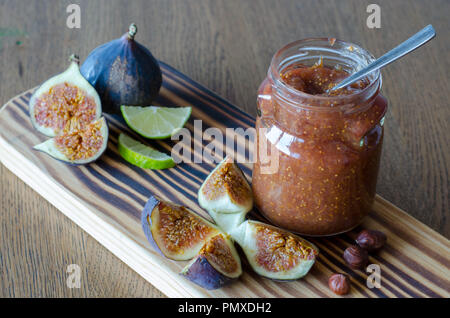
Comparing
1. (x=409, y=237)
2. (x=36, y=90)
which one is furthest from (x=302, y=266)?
(x=36, y=90)

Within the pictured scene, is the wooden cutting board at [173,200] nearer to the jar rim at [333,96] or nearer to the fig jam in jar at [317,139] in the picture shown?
the fig jam in jar at [317,139]

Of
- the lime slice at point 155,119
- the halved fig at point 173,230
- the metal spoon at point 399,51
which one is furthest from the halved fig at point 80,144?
the metal spoon at point 399,51

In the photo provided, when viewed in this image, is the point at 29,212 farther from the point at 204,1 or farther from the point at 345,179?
the point at 204,1

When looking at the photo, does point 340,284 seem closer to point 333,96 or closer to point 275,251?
point 275,251

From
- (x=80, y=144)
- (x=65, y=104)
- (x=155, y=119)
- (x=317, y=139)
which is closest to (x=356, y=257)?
(x=317, y=139)

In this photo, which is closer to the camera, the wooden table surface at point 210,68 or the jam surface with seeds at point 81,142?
the wooden table surface at point 210,68

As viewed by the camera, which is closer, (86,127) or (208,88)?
(86,127)
